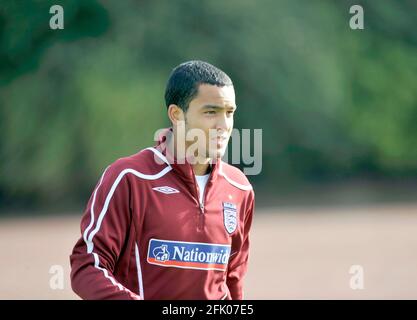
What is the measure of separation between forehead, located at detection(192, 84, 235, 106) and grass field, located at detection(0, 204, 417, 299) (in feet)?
17.8

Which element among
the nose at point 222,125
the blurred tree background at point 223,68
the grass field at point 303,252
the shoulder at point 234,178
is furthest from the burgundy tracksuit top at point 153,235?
the blurred tree background at point 223,68

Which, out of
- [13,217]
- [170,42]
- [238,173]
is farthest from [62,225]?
[238,173]

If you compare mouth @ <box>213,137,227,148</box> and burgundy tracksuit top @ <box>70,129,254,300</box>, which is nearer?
burgundy tracksuit top @ <box>70,129,254,300</box>

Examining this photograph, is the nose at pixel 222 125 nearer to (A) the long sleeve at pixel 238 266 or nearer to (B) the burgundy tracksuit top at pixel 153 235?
(B) the burgundy tracksuit top at pixel 153 235

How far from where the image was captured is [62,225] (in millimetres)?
14109

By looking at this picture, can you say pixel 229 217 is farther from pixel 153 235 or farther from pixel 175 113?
pixel 175 113

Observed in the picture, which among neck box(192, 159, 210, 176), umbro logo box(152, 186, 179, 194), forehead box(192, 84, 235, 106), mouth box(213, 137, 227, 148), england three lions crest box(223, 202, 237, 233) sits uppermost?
forehead box(192, 84, 235, 106)

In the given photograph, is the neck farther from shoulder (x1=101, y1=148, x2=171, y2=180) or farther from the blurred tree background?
the blurred tree background

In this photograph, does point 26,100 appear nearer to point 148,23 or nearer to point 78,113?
point 78,113

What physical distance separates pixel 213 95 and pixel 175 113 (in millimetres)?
212

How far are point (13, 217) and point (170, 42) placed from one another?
503 centimetres

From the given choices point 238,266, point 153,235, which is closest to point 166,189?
point 153,235

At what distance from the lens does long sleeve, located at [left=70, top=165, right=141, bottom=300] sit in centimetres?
294

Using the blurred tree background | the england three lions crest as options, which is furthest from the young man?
the blurred tree background
